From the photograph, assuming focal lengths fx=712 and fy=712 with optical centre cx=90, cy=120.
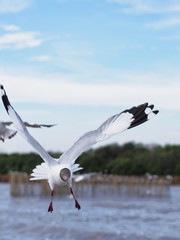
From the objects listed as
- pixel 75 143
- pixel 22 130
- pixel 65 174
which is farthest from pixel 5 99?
pixel 65 174

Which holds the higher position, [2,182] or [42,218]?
[2,182]

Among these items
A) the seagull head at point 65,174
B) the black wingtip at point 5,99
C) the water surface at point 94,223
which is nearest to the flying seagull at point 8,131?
the black wingtip at point 5,99

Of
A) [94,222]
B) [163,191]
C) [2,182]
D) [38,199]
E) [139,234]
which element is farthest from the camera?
[2,182]

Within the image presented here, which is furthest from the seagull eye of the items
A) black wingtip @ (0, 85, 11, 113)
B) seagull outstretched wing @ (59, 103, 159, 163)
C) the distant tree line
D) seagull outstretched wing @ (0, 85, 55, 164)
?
the distant tree line

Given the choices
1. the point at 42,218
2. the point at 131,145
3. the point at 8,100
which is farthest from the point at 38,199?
the point at 8,100

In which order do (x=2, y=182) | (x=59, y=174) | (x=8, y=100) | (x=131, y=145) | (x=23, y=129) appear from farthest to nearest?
(x=2, y=182)
(x=131, y=145)
(x=8, y=100)
(x=23, y=129)
(x=59, y=174)

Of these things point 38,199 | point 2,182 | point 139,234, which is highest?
point 2,182

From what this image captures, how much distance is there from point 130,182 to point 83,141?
53.5 m

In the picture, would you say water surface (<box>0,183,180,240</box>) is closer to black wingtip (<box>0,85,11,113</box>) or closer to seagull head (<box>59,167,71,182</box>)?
black wingtip (<box>0,85,11,113</box>)

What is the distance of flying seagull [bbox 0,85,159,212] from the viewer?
13.7ft

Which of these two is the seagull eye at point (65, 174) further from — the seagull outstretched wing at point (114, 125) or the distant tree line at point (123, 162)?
the distant tree line at point (123, 162)

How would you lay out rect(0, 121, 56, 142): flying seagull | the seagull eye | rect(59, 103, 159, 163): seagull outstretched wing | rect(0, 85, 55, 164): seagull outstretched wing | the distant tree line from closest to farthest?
the seagull eye < rect(0, 85, 55, 164): seagull outstretched wing < rect(59, 103, 159, 163): seagull outstretched wing < rect(0, 121, 56, 142): flying seagull < the distant tree line

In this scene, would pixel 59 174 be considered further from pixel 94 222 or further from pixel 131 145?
pixel 131 145

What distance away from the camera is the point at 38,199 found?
53250 mm
